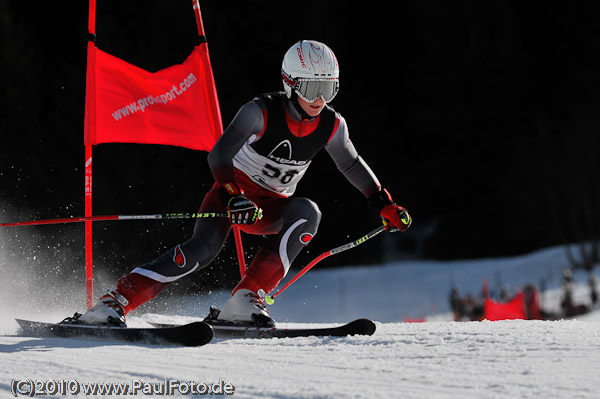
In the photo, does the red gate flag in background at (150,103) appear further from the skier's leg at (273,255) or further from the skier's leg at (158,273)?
the skier's leg at (273,255)

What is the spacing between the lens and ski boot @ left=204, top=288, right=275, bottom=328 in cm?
370

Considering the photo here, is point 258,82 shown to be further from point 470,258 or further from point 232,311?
point 232,311

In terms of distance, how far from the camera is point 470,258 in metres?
25.8

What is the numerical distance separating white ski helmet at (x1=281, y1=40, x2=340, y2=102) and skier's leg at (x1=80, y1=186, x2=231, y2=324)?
2.61 feet

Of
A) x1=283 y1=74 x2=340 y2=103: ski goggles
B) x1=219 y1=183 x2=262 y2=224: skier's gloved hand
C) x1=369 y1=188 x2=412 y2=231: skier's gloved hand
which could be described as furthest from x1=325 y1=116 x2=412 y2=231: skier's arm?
x1=219 y1=183 x2=262 y2=224: skier's gloved hand

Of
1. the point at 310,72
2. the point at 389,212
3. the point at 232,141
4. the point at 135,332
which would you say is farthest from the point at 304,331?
the point at 310,72

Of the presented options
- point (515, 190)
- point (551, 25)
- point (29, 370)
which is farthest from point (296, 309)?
point (29, 370)

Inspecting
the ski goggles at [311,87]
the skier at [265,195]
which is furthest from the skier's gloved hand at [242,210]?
the ski goggles at [311,87]

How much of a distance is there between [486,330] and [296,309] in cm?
1746

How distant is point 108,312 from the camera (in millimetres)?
3699

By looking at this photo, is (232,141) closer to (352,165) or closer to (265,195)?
(265,195)

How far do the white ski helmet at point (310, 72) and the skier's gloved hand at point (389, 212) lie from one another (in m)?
0.65

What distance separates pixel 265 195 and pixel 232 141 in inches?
17.6

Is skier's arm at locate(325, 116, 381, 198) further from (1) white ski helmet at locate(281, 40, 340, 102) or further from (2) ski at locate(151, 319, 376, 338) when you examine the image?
(2) ski at locate(151, 319, 376, 338)
